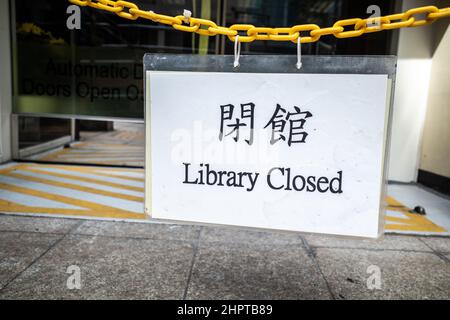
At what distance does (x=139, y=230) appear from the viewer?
3.53 metres

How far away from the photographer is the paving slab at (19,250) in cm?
264

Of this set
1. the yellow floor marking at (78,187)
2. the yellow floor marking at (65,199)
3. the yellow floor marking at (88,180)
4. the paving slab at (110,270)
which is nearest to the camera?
the paving slab at (110,270)

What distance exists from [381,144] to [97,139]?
8.33 meters

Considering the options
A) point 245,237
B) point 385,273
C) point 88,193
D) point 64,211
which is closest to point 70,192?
point 88,193

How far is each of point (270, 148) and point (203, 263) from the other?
159 cm

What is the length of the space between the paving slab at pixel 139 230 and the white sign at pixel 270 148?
1.82 metres

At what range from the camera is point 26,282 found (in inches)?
97.8

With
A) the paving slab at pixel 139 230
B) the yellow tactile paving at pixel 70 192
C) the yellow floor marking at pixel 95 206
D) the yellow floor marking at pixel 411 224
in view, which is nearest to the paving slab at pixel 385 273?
the yellow floor marking at pixel 411 224

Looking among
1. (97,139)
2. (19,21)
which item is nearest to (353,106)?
(19,21)

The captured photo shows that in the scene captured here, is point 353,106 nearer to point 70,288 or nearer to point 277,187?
point 277,187

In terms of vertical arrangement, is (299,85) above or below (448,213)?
above

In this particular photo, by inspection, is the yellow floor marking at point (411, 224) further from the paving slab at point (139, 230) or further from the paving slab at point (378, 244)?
the paving slab at point (139, 230)

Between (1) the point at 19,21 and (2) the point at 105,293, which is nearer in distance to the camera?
(2) the point at 105,293

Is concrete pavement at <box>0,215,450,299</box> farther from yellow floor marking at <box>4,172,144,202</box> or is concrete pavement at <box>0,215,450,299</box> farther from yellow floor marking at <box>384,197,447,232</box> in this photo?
yellow floor marking at <box>4,172,144,202</box>
